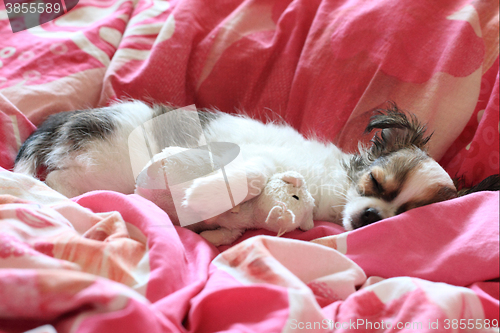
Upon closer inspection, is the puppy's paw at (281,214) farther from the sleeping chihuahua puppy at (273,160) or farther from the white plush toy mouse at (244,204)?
the sleeping chihuahua puppy at (273,160)

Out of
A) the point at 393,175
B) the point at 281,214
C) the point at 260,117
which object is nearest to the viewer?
the point at 281,214

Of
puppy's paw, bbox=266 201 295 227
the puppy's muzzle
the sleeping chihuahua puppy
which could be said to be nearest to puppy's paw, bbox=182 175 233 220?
the sleeping chihuahua puppy

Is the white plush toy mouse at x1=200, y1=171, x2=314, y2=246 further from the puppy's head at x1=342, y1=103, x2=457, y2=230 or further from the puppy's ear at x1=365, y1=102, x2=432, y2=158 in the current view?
the puppy's ear at x1=365, y1=102, x2=432, y2=158

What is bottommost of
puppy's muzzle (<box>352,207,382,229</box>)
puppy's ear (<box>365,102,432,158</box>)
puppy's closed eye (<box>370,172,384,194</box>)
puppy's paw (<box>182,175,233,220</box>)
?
puppy's muzzle (<box>352,207,382,229</box>)

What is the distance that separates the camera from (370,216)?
129 cm

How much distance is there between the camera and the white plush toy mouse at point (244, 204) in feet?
3.86

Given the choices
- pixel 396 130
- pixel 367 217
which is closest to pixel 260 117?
pixel 396 130

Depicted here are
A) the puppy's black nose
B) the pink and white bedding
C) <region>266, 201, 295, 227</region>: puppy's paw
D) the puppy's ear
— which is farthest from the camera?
the puppy's ear

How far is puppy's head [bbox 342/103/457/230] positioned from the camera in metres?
1.29

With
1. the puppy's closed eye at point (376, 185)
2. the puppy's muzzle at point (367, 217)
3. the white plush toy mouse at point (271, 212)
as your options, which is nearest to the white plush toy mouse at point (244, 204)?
the white plush toy mouse at point (271, 212)

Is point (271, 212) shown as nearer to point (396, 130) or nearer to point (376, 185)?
point (376, 185)

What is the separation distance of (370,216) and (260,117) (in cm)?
80

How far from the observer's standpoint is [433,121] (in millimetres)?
1511

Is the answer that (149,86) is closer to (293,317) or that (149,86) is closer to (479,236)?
(293,317)
